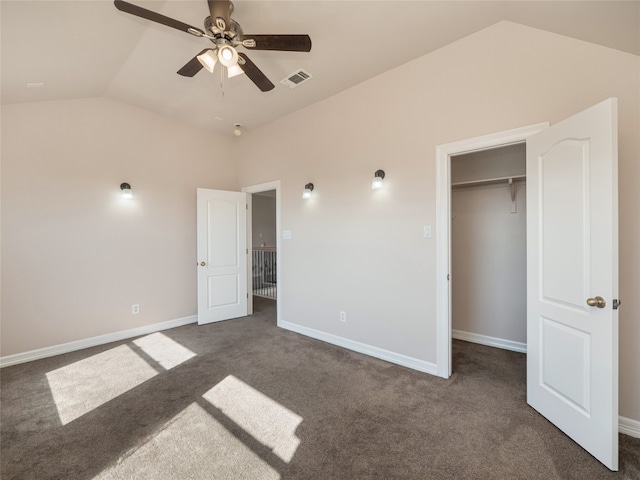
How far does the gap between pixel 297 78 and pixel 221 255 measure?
2897 millimetres

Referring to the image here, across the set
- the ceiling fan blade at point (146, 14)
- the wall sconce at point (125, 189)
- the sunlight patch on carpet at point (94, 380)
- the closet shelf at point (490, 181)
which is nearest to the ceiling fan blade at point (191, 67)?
the ceiling fan blade at point (146, 14)

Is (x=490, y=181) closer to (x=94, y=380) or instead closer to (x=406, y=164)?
(x=406, y=164)

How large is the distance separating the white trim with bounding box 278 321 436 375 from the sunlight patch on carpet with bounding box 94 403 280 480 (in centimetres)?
175

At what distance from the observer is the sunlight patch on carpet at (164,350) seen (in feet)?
9.97

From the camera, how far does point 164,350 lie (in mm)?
3328

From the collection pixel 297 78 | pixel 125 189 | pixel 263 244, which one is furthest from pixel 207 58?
pixel 263 244

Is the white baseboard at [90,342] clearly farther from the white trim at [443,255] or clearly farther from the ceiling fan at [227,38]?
the white trim at [443,255]

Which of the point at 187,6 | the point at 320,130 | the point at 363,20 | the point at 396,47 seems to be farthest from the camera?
the point at 320,130

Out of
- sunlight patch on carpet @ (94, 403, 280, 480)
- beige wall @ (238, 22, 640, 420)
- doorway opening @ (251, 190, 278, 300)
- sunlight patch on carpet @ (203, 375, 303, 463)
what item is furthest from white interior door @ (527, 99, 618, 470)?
doorway opening @ (251, 190, 278, 300)

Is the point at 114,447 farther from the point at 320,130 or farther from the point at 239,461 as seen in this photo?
the point at 320,130

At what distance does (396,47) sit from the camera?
8.53ft

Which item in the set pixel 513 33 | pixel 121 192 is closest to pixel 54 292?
pixel 121 192

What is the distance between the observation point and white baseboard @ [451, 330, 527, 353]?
324 centimetres

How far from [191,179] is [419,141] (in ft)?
11.6
